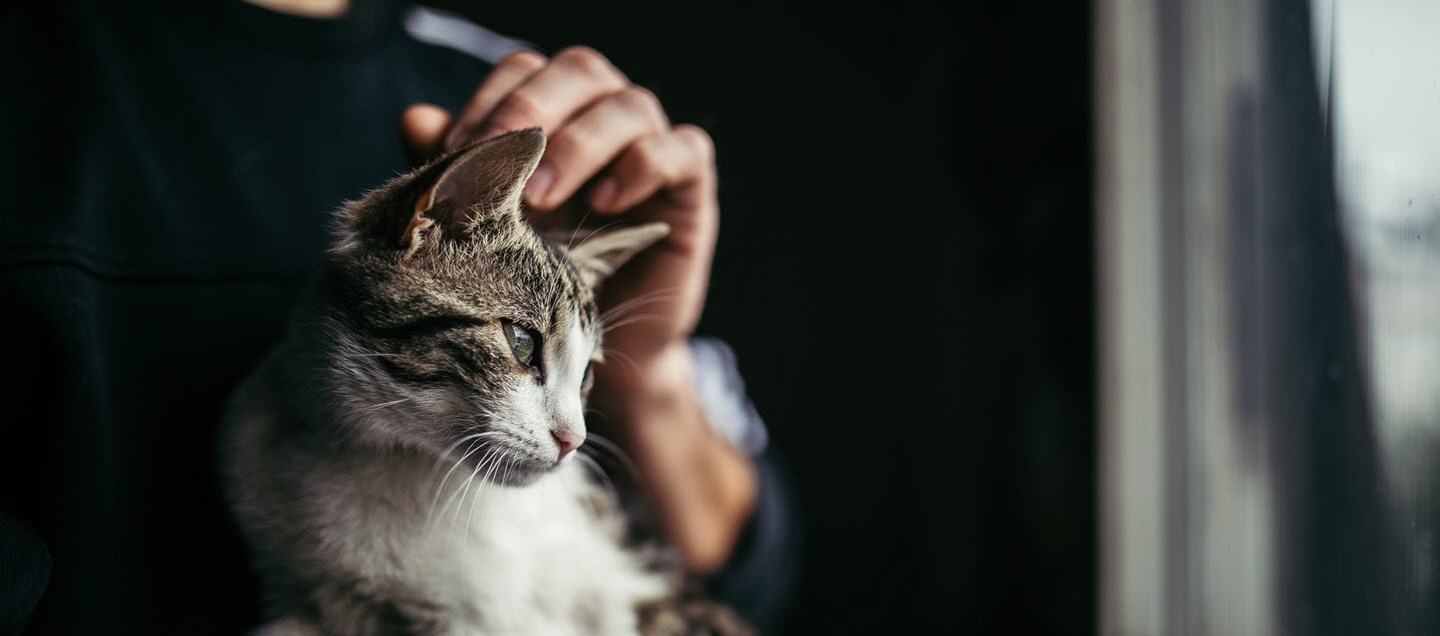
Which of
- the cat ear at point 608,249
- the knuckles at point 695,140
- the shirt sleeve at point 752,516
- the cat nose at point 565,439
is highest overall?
the knuckles at point 695,140

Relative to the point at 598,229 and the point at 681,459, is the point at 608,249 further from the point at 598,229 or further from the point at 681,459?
the point at 681,459

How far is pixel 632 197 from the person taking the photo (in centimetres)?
43

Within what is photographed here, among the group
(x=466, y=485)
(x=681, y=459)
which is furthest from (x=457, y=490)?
(x=681, y=459)

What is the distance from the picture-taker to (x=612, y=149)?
410mm

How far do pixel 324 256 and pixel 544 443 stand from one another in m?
0.14

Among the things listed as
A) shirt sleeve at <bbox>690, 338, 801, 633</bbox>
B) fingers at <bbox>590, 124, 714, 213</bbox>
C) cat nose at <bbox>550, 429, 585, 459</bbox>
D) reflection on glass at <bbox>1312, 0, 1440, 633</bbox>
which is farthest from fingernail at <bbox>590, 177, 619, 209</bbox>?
reflection on glass at <bbox>1312, 0, 1440, 633</bbox>

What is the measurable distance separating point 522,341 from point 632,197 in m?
0.10

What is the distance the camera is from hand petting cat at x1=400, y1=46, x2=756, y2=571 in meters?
0.39

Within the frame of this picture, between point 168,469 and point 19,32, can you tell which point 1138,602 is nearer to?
point 168,469

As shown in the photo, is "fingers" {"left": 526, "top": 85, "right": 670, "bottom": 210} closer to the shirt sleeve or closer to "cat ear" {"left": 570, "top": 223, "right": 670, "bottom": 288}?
"cat ear" {"left": 570, "top": 223, "right": 670, "bottom": 288}

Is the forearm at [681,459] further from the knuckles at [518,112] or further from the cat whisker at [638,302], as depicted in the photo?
the knuckles at [518,112]

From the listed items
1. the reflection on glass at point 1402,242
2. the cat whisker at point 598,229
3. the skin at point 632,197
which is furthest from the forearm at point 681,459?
the reflection on glass at point 1402,242

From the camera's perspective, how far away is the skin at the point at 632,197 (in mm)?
390

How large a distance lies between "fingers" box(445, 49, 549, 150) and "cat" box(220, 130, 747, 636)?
5 cm
